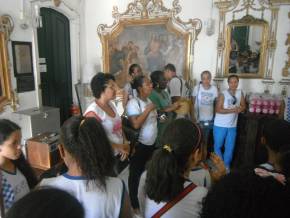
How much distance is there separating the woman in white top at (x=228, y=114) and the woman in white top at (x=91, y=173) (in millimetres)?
2782

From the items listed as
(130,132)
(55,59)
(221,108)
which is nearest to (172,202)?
(130,132)

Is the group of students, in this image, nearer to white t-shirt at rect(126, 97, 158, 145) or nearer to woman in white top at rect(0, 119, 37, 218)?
woman in white top at rect(0, 119, 37, 218)

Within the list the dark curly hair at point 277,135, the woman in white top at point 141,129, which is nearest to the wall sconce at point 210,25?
the woman in white top at point 141,129

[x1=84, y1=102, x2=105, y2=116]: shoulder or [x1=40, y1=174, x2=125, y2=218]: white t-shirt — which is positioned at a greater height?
[x1=84, y1=102, x2=105, y2=116]: shoulder

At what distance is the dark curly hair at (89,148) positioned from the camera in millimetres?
1251

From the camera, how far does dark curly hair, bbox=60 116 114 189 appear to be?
1.25 metres

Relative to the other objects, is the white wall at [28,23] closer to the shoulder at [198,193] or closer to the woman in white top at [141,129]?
the woman in white top at [141,129]

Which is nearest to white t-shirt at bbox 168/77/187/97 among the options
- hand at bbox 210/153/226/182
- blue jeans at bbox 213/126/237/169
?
blue jeans at bbox 213/126/237/169

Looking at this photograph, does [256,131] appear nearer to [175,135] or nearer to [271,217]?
[175,135]

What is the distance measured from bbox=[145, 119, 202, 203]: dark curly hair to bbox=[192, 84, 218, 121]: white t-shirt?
2758 mm

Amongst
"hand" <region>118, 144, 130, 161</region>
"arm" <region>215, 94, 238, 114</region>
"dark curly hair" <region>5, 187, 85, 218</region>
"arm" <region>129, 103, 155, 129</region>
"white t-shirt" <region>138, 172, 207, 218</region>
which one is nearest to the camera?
"dark curly hair" <region>5, 187, 85, 218</region>

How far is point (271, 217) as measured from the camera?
0.69 metres

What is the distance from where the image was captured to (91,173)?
1.24 meters

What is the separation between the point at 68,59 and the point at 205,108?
3.27 metres
